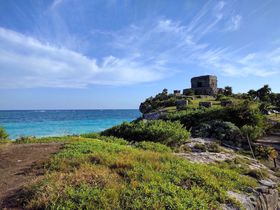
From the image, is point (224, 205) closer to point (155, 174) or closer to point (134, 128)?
point (155, 174)

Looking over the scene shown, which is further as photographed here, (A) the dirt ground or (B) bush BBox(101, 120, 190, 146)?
(B) bush BBox(101, 120, 190, 146)

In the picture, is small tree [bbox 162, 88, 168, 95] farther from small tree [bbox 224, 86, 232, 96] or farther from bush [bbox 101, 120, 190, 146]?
bush [bbox 101, 120, 190, 146]

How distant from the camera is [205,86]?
5122cm

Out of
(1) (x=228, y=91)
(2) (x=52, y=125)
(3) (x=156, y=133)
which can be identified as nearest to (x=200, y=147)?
(3) (x=156, y=133)

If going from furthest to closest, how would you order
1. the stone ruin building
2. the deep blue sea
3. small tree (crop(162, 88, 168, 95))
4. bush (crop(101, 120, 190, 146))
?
small tree (crop(162, 88, 168, 95))
the stone ruin building
the deep blue sea
bush (crop(101, 120, 190, 146))

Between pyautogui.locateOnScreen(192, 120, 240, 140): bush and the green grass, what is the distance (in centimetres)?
740

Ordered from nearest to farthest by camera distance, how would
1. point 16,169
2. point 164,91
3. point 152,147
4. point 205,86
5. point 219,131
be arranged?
point 16,169
point 152,147
point 219,131
point 205,86
point 164,91

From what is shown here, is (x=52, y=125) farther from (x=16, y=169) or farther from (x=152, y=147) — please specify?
(x=16, y=169)

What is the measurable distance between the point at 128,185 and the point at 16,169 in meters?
3.43

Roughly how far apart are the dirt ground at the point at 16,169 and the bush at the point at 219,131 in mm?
9069

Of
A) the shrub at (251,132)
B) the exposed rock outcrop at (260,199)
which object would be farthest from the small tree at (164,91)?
the exposed rock outcrop at (260,199)

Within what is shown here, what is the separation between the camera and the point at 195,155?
27.2 ft

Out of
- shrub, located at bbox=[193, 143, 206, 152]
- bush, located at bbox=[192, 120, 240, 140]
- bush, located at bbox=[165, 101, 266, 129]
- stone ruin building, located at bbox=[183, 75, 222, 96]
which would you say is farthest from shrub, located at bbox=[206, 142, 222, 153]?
stone ruin building, located at bbox=[183, 75, 222, 96]

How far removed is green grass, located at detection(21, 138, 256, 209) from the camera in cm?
364
